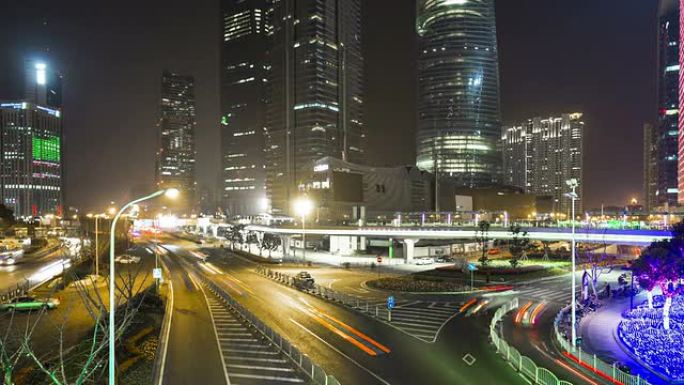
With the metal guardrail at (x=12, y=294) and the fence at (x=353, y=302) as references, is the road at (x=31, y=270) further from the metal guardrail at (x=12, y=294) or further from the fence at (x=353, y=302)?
the fence at (x=353, y=302)

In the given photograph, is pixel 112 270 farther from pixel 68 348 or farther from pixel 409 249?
pixel 409 249

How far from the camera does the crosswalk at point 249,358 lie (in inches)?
822

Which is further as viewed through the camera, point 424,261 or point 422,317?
point 424,261

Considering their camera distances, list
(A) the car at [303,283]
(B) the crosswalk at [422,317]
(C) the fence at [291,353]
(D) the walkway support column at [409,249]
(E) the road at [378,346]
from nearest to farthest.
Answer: (C) the fence at [291,353]
(E) the road at [378,346]
(B) the crosswalk at [422,317]
(A) the car at [303,283]
(D) the walkway support column at [409,249]

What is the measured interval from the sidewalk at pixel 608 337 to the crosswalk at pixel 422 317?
9.14 m

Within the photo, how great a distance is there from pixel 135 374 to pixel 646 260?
1377 inches

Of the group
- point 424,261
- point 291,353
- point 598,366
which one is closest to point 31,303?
point 291,353

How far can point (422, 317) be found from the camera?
33969mm

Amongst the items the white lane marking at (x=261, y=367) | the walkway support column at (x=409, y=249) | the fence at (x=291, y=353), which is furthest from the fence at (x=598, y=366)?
the walkway support column at (x=409, y=249)

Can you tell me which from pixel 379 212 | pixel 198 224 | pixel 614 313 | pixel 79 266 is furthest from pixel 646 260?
pixel 198 224

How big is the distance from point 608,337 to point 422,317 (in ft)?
40.7

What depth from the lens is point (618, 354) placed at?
2559cm

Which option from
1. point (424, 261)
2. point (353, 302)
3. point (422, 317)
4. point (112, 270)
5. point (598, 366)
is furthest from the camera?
point (424, 261)

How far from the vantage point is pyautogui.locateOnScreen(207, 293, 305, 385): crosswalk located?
2089 centimetres
